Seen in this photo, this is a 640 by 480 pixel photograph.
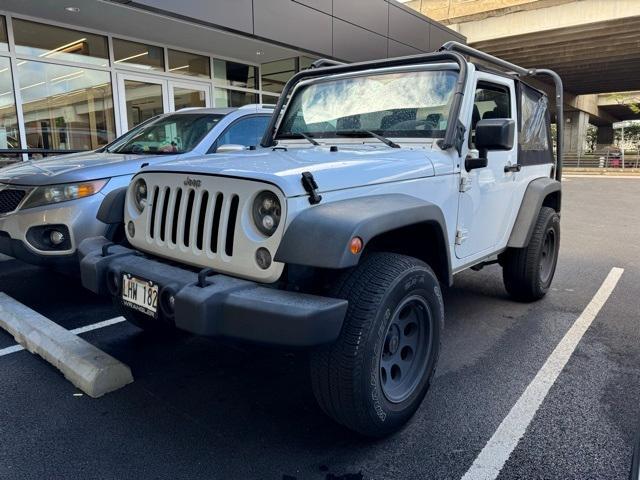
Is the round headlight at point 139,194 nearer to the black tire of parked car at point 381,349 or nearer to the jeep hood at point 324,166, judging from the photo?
the jeep hood at point 324,166

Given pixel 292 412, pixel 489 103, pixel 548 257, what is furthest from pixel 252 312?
pixel 548 257

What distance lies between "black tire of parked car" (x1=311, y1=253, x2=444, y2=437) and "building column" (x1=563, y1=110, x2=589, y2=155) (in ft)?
126

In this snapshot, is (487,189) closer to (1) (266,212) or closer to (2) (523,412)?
(2) (523,412)

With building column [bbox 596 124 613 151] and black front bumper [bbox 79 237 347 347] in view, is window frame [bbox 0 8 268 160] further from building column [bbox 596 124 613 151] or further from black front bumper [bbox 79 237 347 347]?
building column [bbox 596 124 613 151]

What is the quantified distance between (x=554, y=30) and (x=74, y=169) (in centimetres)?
2043

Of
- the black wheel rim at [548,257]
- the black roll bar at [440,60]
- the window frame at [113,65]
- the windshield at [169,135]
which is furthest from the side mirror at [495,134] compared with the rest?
the window frame at [113,65]

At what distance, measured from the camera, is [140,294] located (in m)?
2.51

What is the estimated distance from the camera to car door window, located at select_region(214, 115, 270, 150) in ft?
17.1

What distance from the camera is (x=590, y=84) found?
3156 cm

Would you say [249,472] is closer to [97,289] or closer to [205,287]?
[205,287]

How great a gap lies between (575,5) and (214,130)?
18.7 metres

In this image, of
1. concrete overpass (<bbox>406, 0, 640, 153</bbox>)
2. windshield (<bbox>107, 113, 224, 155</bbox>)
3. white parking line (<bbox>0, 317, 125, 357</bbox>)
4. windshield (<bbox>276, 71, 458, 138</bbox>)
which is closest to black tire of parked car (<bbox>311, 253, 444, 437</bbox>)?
windshield (<bbox>276, 71, 458, 138</bbox>)

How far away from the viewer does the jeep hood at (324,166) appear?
2338mm

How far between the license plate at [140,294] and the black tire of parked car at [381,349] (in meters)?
0.82
